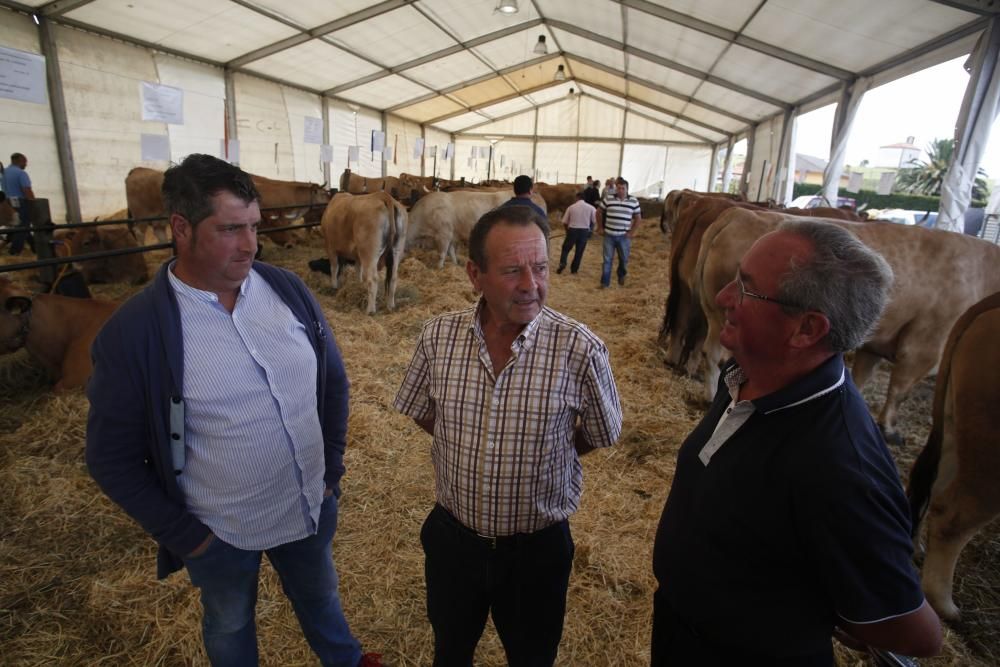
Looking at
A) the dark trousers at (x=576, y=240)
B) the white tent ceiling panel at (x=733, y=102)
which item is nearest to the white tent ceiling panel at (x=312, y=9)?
the dark trousers at (x=576, y=240)

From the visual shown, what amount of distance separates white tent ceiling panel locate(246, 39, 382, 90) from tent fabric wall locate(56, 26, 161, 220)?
3.36 meters

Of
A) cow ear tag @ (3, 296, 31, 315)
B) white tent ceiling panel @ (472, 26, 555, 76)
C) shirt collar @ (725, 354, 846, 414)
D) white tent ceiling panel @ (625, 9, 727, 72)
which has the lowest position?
cow ear tag @ (3, 296, 31, 315)

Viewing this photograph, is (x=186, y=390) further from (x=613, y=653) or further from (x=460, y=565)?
(x=613, y=653)

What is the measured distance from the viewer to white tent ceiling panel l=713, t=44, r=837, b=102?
12.2 m

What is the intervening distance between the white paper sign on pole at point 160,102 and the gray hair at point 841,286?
7.32 meters

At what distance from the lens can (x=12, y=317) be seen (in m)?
3.64

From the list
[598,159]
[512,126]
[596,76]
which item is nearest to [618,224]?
[596,76]

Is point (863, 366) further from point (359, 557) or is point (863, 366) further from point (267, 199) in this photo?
point (267, 199)

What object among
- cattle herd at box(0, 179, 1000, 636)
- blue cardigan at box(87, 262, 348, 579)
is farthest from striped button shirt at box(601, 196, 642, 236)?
blue cardigan at box(87, 262, 348, 579)

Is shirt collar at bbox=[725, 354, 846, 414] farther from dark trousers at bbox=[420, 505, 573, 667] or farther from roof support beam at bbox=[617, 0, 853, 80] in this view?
roof support beam at bbox=[617, 0, 853, 80]

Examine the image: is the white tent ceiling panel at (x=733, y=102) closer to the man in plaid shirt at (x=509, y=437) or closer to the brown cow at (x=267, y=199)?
the brown cow at (x=267, y=199)

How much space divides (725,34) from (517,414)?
1357 cm

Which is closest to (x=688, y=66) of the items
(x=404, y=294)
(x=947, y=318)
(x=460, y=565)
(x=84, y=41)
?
(x=404, y=294)

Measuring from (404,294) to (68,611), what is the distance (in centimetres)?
→ 617
